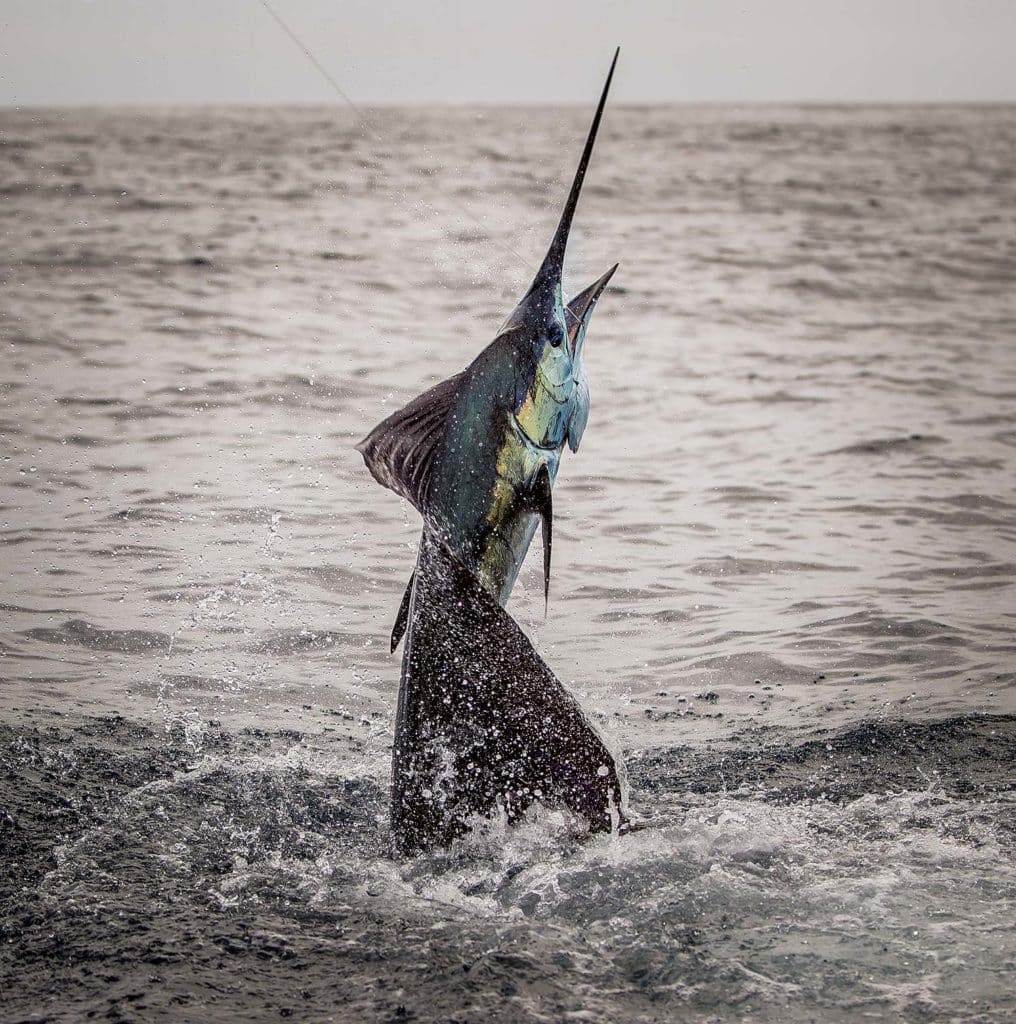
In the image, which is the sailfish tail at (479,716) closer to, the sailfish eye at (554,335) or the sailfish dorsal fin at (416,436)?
the sailfish dorsal fin at (416,436)

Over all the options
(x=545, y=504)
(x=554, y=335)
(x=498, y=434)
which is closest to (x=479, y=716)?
(x=545, y=504)

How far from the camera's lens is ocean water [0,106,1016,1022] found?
391 centimetres

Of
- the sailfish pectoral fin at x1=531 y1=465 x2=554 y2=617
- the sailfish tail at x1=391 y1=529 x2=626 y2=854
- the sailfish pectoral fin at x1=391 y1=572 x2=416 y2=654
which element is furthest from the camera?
the sailfish pectoral fin at x1=391 y1=572 x2=416 y2=654

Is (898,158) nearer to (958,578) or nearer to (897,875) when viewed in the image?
(958,578)

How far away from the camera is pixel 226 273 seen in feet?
61.7

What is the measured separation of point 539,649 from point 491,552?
108 inches

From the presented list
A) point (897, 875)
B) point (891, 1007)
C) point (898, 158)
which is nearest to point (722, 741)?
point (897, 875)

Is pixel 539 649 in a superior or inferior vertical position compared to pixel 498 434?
inferior

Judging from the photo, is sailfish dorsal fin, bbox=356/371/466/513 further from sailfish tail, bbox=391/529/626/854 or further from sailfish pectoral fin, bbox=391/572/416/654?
sailfish pectoral fin, bbox=391/572/416/654

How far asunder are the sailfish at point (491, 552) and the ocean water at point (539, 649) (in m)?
0.40

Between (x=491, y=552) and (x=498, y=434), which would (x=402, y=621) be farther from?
(x=498, y=434)

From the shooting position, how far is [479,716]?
13.2 feet

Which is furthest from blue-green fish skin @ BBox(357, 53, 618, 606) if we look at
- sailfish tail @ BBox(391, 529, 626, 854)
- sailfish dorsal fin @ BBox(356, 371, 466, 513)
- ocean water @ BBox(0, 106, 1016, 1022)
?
ocean water @ BBox(0, 106, 1016, 1022)

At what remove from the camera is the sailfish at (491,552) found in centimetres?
397
